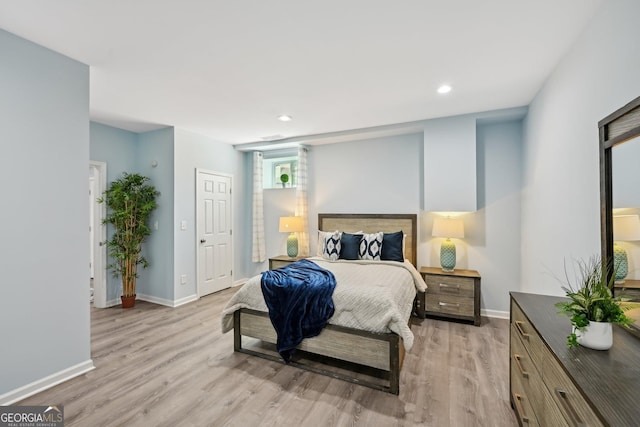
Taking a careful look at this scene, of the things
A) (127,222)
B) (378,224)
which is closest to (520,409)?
(378,224)

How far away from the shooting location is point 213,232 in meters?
4.85

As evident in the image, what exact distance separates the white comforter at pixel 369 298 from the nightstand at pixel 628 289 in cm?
123

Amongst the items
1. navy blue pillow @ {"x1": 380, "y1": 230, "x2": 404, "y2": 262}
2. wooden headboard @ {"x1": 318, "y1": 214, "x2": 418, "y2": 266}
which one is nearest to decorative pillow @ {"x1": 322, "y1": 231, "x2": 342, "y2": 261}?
wooden headboard @ {"x1": 318, "y1": 214, "x2": 418, "y2": 266}

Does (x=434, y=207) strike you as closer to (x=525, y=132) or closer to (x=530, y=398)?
(x=525, y=132)

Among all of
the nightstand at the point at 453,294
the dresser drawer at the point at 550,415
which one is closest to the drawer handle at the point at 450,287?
the nightstand at the point at 453,294

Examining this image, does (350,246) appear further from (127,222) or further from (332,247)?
(127,222)

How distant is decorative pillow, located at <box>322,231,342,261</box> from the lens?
13.1 feet

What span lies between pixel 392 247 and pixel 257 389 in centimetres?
236

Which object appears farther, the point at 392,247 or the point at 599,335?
the point at 392,247

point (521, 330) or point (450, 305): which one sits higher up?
point (521, 330)

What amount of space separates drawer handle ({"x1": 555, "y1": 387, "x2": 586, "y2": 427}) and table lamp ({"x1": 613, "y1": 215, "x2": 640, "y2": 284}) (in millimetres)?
705

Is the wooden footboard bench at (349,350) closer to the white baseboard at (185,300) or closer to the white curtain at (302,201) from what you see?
the white baseboard at (185,300)

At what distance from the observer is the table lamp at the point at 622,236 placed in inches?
52.6

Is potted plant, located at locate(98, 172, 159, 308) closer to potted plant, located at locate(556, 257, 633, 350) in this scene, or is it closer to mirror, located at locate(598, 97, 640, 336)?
potted plant, located at locate(556, 257, 633, 350)
